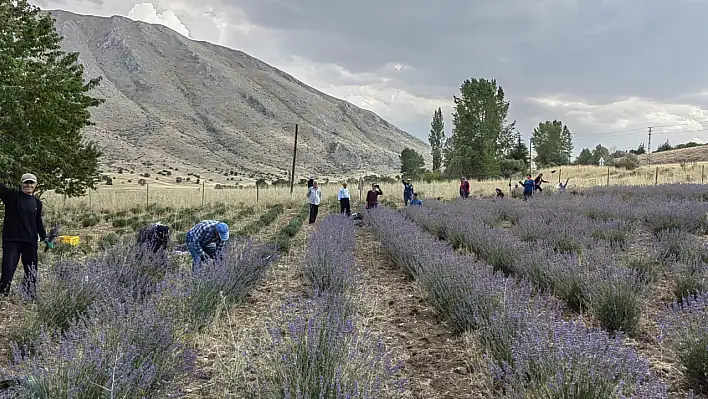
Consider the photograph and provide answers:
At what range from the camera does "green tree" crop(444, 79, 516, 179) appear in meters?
35.8

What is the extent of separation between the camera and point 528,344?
2809 mm

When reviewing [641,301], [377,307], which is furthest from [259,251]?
[641,301]

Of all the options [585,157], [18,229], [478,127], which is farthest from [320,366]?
[585,157]

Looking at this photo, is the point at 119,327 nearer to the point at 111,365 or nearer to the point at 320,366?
the point at 111,365

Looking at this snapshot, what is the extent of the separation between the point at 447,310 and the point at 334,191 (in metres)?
23.6

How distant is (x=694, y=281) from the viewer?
16.7 ft

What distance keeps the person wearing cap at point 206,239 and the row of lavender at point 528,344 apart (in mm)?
2612

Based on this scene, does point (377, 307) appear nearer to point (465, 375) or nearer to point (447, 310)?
point (447, 310)

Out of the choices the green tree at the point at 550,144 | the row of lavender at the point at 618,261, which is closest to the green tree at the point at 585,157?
the green tree at the point at 550,144

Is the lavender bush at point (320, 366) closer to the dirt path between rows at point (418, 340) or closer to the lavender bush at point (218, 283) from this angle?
the dirt path between rows at point (418, 340)

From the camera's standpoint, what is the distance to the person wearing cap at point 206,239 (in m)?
6.25

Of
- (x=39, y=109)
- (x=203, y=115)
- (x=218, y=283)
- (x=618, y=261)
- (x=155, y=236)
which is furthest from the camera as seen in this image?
(x=203, y=115)

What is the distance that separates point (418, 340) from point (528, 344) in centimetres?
172

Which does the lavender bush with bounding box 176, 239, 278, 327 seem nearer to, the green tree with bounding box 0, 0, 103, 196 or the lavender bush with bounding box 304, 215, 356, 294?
the lavender bush with bounding box 304, 215, 356, 294
